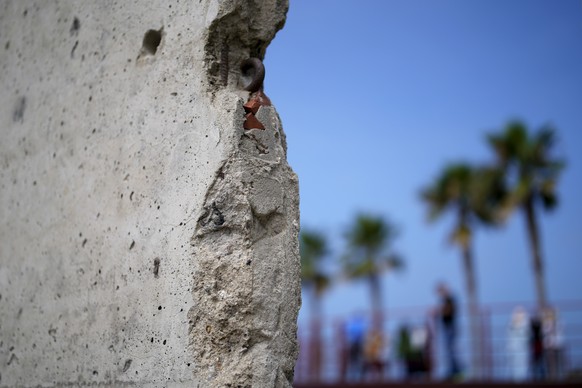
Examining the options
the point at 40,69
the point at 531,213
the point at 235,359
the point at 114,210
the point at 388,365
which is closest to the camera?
the point at 235,359

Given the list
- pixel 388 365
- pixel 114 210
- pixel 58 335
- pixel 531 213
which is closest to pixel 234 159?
pixel 114 210

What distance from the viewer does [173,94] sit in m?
3.09

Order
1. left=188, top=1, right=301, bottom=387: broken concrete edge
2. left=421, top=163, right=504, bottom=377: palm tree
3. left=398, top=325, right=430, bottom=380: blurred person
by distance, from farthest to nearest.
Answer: left=421, top=163, right=504, bottom=377: palm tree < left=398, top=325, right=430, bottom=380: blurred person < left=188, top=1, right=301, bottom=387: broken concrete edge

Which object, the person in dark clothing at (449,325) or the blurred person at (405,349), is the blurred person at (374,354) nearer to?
the blurred person at (405,349)

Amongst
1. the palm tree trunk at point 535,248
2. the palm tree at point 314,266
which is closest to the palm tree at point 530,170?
the palm tree trunk at point 535,248

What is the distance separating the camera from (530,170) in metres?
26.7

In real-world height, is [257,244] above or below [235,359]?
above

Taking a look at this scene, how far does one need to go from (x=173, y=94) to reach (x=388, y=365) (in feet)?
29.1

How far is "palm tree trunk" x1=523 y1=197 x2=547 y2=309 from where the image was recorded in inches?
925

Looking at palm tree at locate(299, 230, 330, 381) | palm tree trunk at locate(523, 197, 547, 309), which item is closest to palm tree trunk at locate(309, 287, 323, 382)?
palm tree trunk at locate(523, 197, 547, 309)

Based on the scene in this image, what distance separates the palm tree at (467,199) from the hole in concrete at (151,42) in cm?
2372

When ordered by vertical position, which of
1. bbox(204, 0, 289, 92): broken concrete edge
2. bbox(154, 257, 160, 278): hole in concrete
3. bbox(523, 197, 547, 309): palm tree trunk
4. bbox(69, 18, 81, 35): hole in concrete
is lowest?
bbox(154, 257, 160, 278): hole in concrete

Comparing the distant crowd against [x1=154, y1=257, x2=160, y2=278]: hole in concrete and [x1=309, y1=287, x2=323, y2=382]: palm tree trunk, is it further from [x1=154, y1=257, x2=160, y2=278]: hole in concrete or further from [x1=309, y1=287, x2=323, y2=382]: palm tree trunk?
[x1=154, y1=257, x2=160, y2=278]: hole in concrete

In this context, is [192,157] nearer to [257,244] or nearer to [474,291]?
[257,244]
